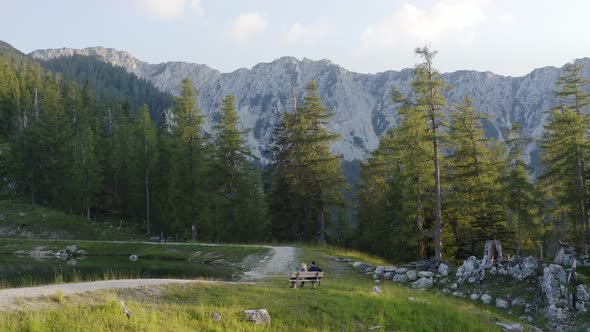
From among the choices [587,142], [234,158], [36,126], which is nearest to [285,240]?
[234,158]

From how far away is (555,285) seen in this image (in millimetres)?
20047

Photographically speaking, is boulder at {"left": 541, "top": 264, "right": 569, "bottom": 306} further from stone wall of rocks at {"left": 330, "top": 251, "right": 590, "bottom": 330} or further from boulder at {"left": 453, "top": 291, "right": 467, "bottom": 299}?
boulder at {"left": 453, "top": 291, "right": 467, "bottom": 299}

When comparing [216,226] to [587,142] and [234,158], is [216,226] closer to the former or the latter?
[234,158]

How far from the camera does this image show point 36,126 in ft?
230

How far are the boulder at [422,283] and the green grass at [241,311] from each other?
151 inches

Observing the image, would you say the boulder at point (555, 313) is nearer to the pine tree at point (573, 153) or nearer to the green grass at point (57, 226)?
the pine tree at point (573, 153)

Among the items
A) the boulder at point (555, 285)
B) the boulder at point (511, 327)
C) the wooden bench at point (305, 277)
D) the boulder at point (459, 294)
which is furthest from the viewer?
the boulder at point (459, 294)

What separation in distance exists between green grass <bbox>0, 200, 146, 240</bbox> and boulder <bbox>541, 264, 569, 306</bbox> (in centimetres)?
4780

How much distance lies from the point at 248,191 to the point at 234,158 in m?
4.15

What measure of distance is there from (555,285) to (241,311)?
14574mm

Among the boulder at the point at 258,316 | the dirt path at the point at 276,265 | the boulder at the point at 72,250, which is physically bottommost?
the boulder at the point at 72,250

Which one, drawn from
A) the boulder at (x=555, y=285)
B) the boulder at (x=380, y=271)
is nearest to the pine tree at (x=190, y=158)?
the boulder at (x=380, y=271)

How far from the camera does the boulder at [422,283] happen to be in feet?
81.6

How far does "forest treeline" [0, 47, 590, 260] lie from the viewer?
33.2 m
